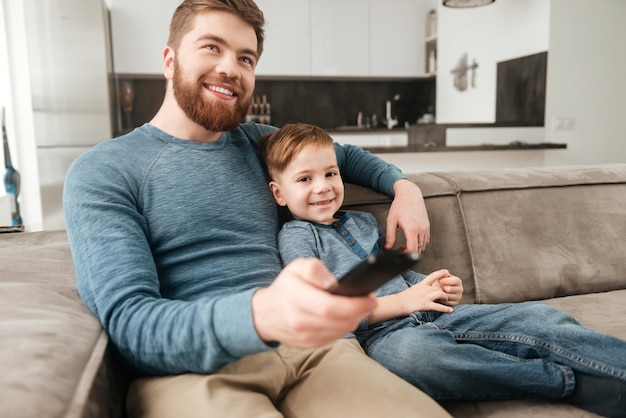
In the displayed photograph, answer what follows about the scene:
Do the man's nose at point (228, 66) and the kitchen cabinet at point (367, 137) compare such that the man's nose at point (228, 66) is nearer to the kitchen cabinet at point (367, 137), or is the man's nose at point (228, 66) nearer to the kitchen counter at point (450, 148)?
the kitchen counter at point (450, 148)

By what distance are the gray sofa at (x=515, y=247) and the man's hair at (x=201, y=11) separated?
0.55 metres

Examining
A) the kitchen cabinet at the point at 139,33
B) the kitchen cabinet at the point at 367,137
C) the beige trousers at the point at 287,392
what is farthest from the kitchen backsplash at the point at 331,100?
the beige trousers at the point at 287,392

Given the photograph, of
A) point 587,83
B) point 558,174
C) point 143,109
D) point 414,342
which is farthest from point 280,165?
point 143,109

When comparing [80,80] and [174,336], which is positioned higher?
[80,80]

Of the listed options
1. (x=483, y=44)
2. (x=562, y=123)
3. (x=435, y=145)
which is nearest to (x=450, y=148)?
(x=435, y=145)

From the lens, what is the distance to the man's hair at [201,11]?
44.7 inches

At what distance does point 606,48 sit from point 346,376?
4423 millimetres

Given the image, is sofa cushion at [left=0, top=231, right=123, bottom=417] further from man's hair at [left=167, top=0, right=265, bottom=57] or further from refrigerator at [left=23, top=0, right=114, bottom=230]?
refrigerator at [left=23, top=0, right=114, bottom=230]

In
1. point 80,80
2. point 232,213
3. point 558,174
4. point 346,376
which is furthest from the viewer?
point 80,80

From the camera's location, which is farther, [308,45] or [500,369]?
[308,45]

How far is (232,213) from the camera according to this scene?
1.10 m

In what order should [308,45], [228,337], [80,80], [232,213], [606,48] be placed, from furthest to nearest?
1. [308,45]
2. [606,48]
3. [80,80]
4. [232,213]
5. [228,337]

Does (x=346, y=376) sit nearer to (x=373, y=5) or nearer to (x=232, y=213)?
(x=232, y=213)

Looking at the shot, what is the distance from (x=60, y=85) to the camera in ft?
9.35
